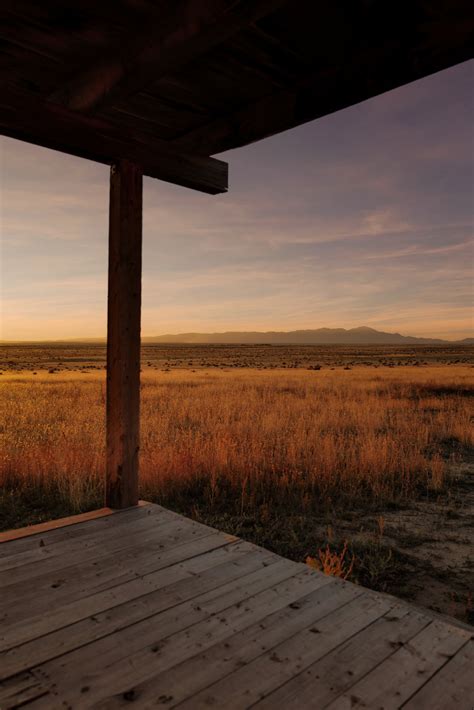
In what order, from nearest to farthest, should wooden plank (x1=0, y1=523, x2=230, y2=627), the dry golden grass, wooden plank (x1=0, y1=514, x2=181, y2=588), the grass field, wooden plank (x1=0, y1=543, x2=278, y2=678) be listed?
wooden plank (x1=0, y1=543, x2=278, y2=678) < wooden plank (x1=0, y1=523, x2=230, y2=627) < wooden plank (x1=0, y1=514, x2=181, y2=588) < the grass field < the dry golden grass

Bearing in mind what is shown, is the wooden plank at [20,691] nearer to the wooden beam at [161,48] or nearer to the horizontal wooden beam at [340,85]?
the wooden beam at [161,48]

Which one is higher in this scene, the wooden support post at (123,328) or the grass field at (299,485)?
the wooden support post at (123,328)

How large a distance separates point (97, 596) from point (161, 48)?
2.86 metres

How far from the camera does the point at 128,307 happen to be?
12.7ft

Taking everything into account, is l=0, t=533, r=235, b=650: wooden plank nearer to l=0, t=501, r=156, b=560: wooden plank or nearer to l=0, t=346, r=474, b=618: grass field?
l=0, t=501, r=156, b=560: wooden plank

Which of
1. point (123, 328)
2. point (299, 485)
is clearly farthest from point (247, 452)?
point (123, 328)

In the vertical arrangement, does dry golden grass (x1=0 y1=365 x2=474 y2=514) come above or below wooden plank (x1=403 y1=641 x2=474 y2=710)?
below

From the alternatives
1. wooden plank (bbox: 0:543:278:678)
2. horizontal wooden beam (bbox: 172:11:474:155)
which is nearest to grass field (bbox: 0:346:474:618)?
wooden plank (bbox: 0:543:278:678)

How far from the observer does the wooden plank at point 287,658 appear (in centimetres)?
180

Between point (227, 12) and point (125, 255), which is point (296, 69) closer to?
point (227, 12)

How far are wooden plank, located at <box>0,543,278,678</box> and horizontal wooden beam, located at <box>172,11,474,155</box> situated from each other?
9.47 feet

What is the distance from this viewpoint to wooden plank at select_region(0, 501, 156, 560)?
3.11 meters

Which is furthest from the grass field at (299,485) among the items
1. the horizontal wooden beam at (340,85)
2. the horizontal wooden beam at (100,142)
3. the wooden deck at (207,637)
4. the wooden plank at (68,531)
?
the horizontal wooden beam at (340,85)

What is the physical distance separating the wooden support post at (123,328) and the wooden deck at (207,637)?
0.81 m
